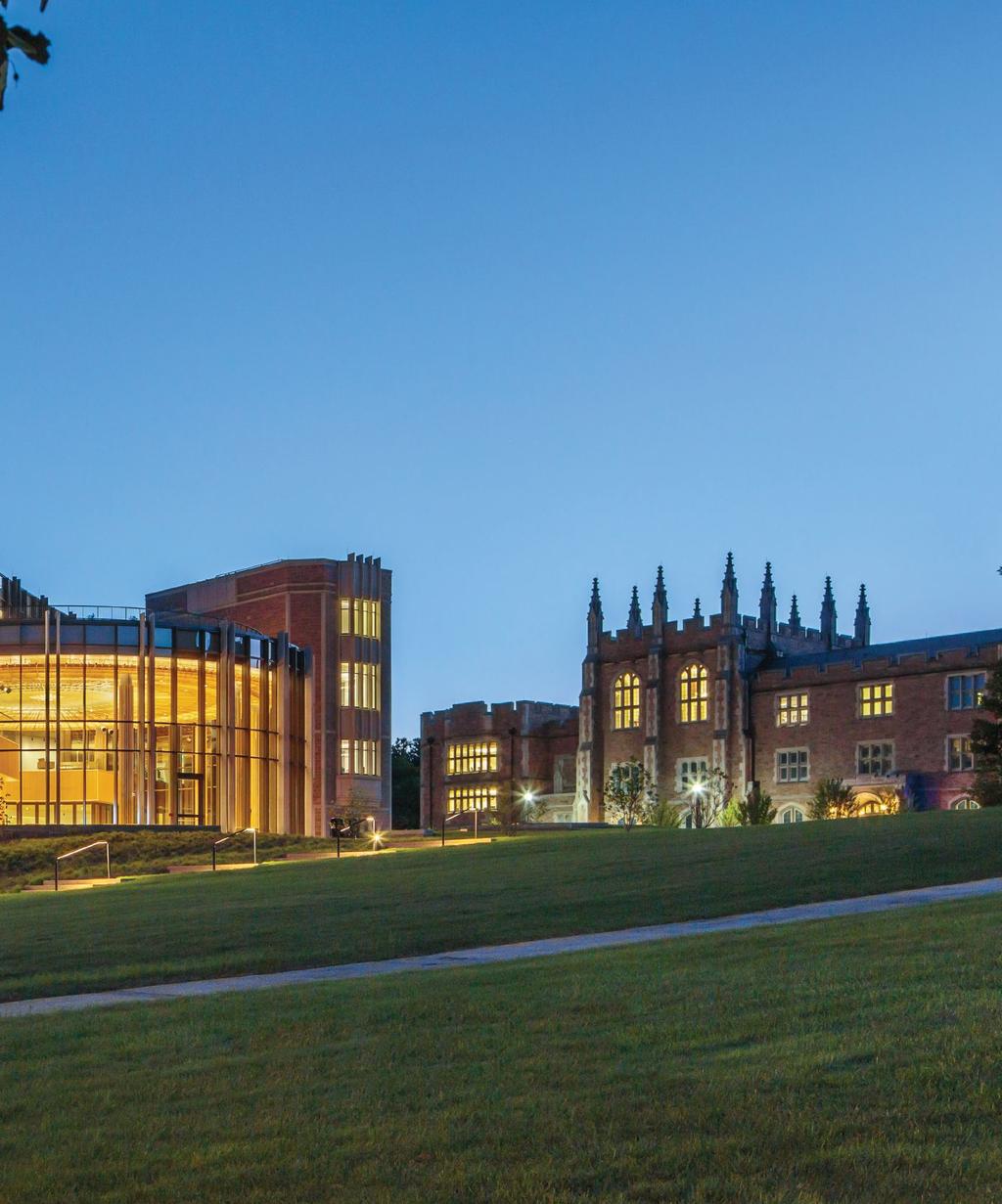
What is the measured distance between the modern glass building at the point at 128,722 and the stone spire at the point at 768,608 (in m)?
29.9

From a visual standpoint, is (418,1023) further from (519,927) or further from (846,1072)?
(519,927)

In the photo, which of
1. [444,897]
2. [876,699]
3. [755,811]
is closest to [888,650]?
[876,699]

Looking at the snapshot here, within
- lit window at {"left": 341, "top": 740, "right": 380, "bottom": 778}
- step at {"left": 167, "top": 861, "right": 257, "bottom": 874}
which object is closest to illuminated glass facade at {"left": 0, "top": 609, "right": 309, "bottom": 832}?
lit window at {"left": 341, "top": 740, "right": 380, "bottom": 778}

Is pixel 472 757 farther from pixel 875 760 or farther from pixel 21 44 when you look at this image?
pixel 21 44

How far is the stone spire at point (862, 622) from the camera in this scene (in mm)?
88125

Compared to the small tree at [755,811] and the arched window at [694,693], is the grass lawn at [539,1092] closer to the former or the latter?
the small tree at [755,811]

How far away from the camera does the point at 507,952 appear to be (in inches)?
631

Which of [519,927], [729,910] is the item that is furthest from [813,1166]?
[729,910]

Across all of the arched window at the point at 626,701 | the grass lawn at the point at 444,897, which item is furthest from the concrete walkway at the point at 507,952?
the arched window at the point at 626,701

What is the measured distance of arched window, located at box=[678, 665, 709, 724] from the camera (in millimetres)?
79688

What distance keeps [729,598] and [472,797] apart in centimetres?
1898

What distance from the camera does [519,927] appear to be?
1862 centimetres

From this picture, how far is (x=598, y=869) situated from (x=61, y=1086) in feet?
58.2

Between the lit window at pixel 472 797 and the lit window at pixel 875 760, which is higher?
the lit window at pixel 875 760
